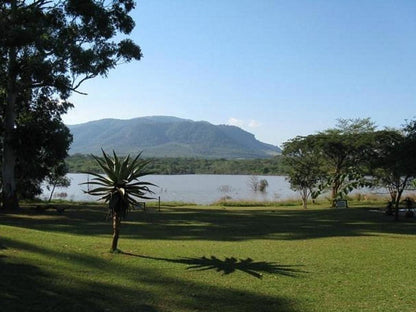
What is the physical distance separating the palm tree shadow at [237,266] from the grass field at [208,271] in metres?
0.02

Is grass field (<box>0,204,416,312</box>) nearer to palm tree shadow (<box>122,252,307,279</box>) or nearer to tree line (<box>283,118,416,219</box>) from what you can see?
palm tree shadow (<box>122,252,307,279</box>)

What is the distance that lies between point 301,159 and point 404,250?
26680 millimetres

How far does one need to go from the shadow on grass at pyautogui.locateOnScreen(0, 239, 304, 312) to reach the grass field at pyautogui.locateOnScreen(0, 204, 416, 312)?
0.05ft

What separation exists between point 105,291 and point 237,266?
11.6ft

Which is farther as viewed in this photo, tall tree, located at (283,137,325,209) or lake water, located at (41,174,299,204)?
lake water, located at (41,174,299,204)

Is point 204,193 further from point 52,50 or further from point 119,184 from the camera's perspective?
point 119,184

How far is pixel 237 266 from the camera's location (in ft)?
32.8

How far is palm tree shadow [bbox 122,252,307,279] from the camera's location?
9.55m

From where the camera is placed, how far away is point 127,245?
12461mm

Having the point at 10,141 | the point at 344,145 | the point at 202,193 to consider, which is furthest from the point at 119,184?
the point at 202,193

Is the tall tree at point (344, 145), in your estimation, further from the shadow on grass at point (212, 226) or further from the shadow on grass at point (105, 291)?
the shadow on grass at point (105, 291)

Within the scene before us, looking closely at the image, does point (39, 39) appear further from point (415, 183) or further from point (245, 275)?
point (415, 183)

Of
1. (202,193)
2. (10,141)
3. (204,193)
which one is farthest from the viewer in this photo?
(204,193)

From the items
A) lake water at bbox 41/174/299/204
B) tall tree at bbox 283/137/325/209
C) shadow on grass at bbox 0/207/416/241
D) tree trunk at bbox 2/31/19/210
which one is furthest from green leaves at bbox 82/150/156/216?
tall tree at bbox 283/137/325/209
